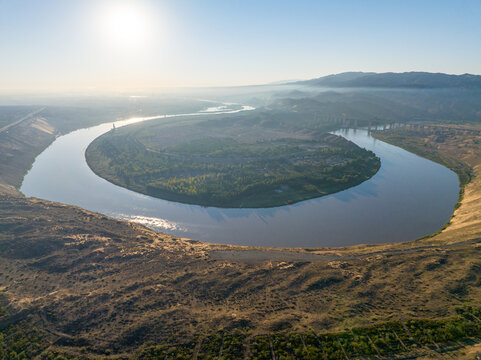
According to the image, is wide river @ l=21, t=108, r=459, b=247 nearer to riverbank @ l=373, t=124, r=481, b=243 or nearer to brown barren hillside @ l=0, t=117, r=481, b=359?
riverbank @ l=373, t=124, r=481, b=243

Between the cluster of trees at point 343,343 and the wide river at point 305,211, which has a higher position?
the cluster of trees at point 343,343

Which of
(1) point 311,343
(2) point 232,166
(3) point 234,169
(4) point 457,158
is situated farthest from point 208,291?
(4) point 457,158

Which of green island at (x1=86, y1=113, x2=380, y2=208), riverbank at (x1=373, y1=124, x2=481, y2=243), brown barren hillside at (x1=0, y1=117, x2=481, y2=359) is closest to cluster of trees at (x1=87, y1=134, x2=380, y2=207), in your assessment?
green island at (x1=86, y1=113, x2=380, y2=208)

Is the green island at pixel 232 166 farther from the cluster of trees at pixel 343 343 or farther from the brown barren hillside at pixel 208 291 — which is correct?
the cluster of trees at pixel 343 343

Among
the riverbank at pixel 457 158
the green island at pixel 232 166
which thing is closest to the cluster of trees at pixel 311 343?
the riverbank at pixel 457 158

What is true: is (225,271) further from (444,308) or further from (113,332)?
(444,308)

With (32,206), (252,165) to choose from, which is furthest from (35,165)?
(252,165)
